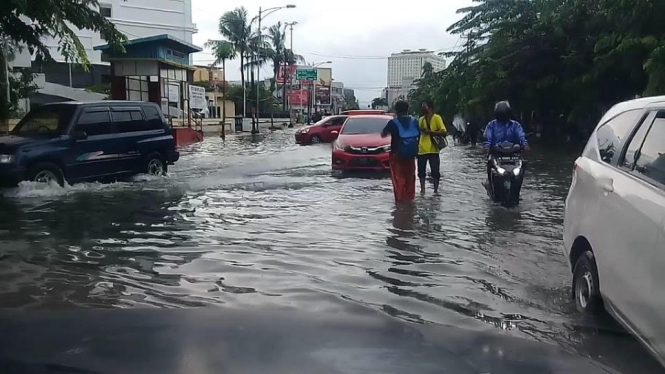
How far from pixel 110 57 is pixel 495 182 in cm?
2079

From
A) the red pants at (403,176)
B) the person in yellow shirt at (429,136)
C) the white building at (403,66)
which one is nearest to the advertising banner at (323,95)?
the white building at (403,66)

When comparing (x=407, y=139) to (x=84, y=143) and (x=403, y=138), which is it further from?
(x=84, y=143)

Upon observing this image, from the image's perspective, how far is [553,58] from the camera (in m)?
29.6

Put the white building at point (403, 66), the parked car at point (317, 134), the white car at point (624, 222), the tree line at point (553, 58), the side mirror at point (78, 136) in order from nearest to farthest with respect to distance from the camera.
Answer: the white car at point (624, 222) → the side mirror at point (78, 136) → the tree line at point (553, 58) → the parked car at point (317, 134) → the white building at point (403, 66)

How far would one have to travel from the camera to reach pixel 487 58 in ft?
102

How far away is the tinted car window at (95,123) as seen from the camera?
13.0 meters

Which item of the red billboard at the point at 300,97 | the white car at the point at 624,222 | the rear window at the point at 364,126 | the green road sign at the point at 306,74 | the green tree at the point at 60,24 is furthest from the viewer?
the red billboard at the point at 300,97

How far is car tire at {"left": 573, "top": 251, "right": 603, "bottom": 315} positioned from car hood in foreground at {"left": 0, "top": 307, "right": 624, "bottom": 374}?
526 millimetres

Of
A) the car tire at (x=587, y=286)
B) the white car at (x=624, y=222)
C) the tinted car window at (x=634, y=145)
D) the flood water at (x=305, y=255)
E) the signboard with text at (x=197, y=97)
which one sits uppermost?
the signboard with text at (x=197, y=97)

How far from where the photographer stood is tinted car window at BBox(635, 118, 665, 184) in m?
4.18

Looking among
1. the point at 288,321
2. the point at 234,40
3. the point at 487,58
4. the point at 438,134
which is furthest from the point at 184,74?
the point at 234,40

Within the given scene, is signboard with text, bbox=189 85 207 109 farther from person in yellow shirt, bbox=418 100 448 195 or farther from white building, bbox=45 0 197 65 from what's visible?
person in yellow shirt, bbox=418 100 448 195

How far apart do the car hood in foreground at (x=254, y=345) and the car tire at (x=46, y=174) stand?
23.8 ft

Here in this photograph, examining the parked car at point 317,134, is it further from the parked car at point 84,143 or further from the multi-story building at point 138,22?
the multi-story building at point 138,22
